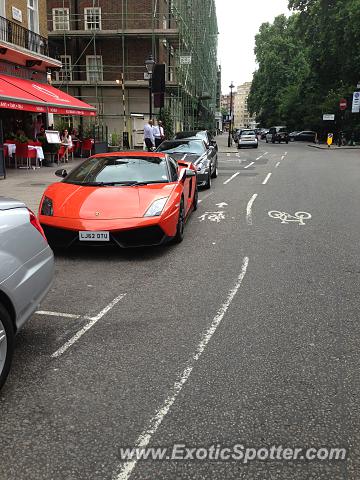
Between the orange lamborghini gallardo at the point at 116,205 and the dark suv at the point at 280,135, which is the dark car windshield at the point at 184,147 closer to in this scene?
the orange lamborghini gallardo at the point at 116,205

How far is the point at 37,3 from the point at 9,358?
73.4 ft

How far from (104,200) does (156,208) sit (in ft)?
2.47

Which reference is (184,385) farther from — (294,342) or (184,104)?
(184,104)

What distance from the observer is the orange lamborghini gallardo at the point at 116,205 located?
6.05 m

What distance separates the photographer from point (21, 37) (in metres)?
19.4

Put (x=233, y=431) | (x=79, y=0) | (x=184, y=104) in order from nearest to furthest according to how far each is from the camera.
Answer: (x=233, y=431), (x=79, y=0), (x=184, y=104)

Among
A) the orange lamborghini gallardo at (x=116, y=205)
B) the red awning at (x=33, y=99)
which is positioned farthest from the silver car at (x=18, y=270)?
the red awning at (x=33, y=99)

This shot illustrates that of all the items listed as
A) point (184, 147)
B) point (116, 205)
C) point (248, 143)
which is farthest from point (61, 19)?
point (116, 205)

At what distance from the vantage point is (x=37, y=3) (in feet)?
70.4

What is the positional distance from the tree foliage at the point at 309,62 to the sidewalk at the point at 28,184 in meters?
31.8

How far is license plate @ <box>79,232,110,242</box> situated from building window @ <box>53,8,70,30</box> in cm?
3353

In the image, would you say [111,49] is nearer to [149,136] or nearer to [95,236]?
[149,136]

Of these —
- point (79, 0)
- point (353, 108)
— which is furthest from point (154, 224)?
point (353, 108)

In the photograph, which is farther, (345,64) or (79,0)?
(345,64)
